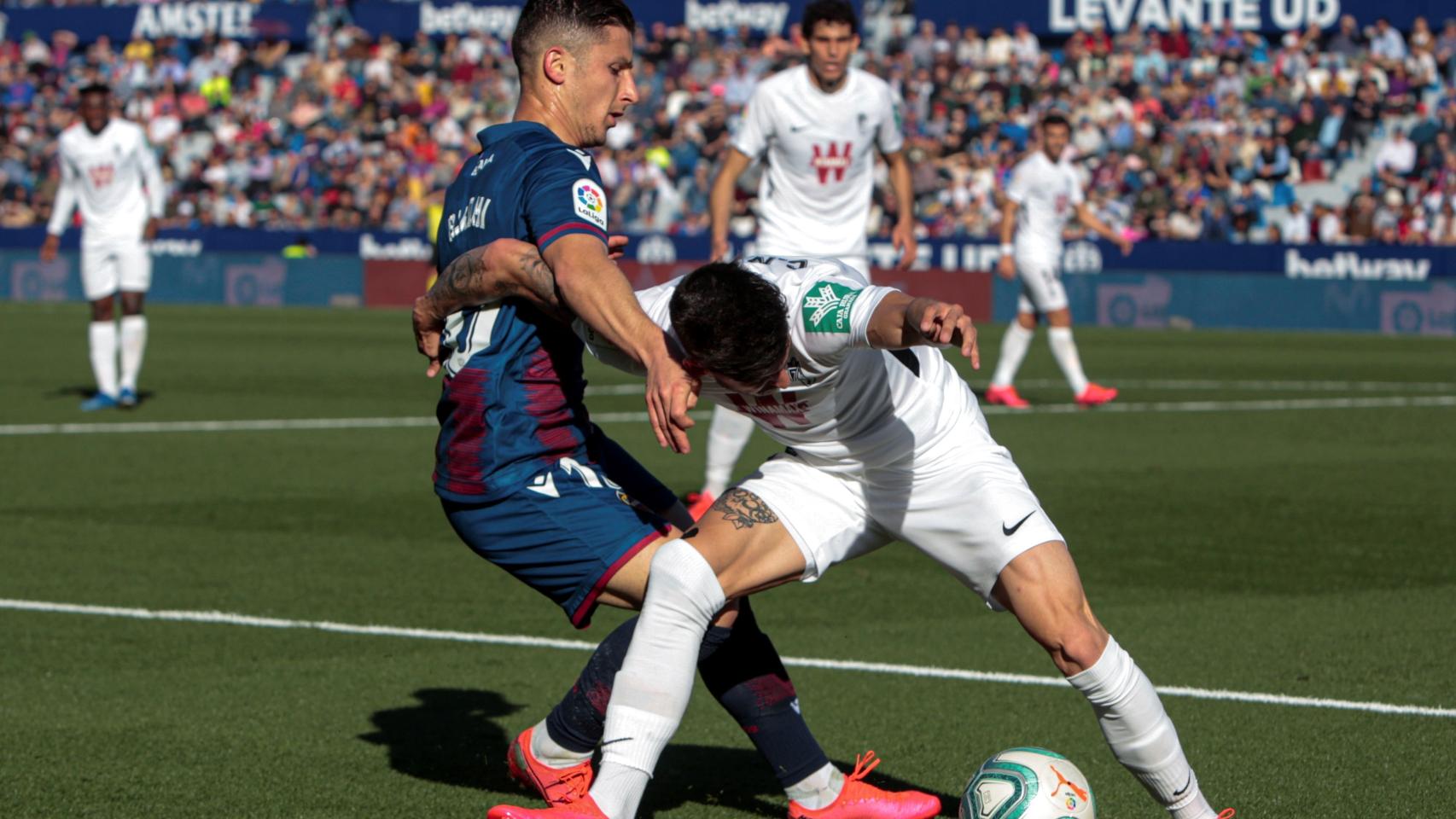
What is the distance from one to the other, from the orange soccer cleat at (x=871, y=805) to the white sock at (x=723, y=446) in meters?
5.45

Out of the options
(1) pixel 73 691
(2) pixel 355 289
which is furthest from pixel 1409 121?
(1) pixel 73 691

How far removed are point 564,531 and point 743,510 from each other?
0.43 meters

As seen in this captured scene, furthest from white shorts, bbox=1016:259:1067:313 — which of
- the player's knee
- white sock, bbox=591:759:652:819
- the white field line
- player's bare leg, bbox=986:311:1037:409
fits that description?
white sock, bbox=591:759:652:819

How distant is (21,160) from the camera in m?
42.0

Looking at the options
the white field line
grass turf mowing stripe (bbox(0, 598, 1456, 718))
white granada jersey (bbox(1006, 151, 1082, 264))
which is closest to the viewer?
grass turf mowing stripe (bbox(0, 598, 1456, 718))

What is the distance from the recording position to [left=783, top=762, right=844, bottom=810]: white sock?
5074 mm

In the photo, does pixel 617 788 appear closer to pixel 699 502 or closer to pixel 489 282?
pixel 489 282

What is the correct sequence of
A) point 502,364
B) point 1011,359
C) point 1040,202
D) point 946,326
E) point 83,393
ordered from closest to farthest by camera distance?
point 946,326 < point 502,364 < point 1011,359 < point 1040,202 < point 83,393

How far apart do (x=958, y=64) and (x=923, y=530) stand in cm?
3199

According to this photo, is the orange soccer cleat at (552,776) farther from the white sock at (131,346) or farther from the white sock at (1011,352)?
the white sock at (131,346)

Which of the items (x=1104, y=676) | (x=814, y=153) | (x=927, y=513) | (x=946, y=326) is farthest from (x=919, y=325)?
(x=814, y=153)

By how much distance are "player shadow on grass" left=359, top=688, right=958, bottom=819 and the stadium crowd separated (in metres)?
20.1

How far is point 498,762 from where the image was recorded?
227 inches

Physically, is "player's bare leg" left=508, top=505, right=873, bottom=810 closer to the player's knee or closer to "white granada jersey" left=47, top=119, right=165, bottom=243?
the player's knee
